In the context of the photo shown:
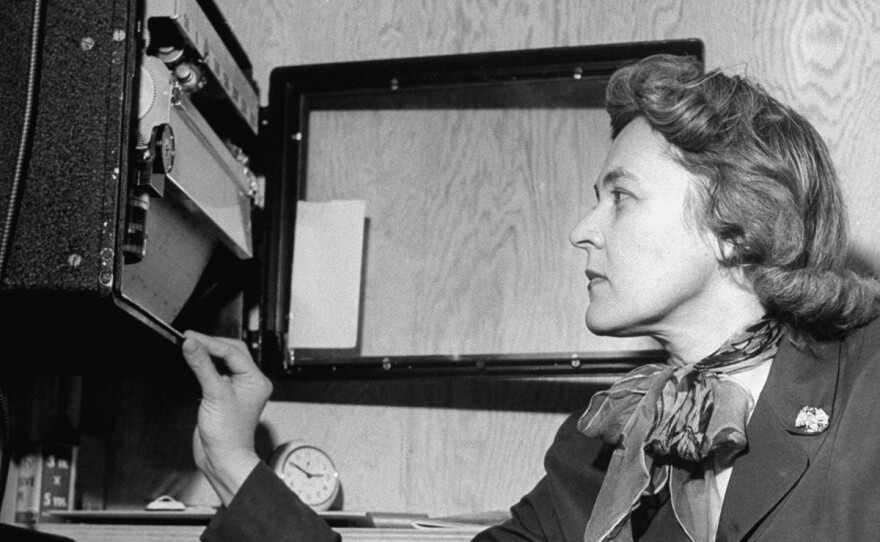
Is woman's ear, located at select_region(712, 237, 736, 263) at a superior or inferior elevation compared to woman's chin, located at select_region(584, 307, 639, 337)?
superior

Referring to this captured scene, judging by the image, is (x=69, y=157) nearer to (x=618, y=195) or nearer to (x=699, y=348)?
(x=618, y=195)

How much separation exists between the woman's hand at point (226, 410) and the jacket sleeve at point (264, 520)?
28mm

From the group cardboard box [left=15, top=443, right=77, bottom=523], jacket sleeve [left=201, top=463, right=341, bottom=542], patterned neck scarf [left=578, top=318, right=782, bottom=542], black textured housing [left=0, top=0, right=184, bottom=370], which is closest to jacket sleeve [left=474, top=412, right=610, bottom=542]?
patterned neck scarf [left=578, top=318, right=782, bottom=542]

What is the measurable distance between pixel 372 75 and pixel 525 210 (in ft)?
1.11

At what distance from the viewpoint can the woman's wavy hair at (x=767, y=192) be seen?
Answer: 1557 mm

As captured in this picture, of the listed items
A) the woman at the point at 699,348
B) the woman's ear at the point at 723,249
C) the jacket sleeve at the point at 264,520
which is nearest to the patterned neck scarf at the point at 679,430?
the woman at the point at 699,348

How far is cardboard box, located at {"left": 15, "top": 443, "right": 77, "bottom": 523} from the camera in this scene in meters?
1.84

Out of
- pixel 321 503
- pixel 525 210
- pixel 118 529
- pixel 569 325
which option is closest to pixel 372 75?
pixel 525 210

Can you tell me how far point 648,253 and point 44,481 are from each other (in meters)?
1.02

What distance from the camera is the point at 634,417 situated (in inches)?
59.5

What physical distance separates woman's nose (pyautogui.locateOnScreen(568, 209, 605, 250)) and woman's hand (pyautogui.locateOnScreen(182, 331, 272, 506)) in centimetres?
49

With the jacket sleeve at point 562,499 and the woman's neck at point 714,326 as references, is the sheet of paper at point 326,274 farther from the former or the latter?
the woman's neck at point 714,326

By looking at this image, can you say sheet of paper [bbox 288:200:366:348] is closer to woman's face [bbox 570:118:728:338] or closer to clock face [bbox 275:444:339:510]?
clock face [bbox 275:444:339:510]

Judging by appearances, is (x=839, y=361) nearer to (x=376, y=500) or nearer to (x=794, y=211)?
(x=794, y=211)
